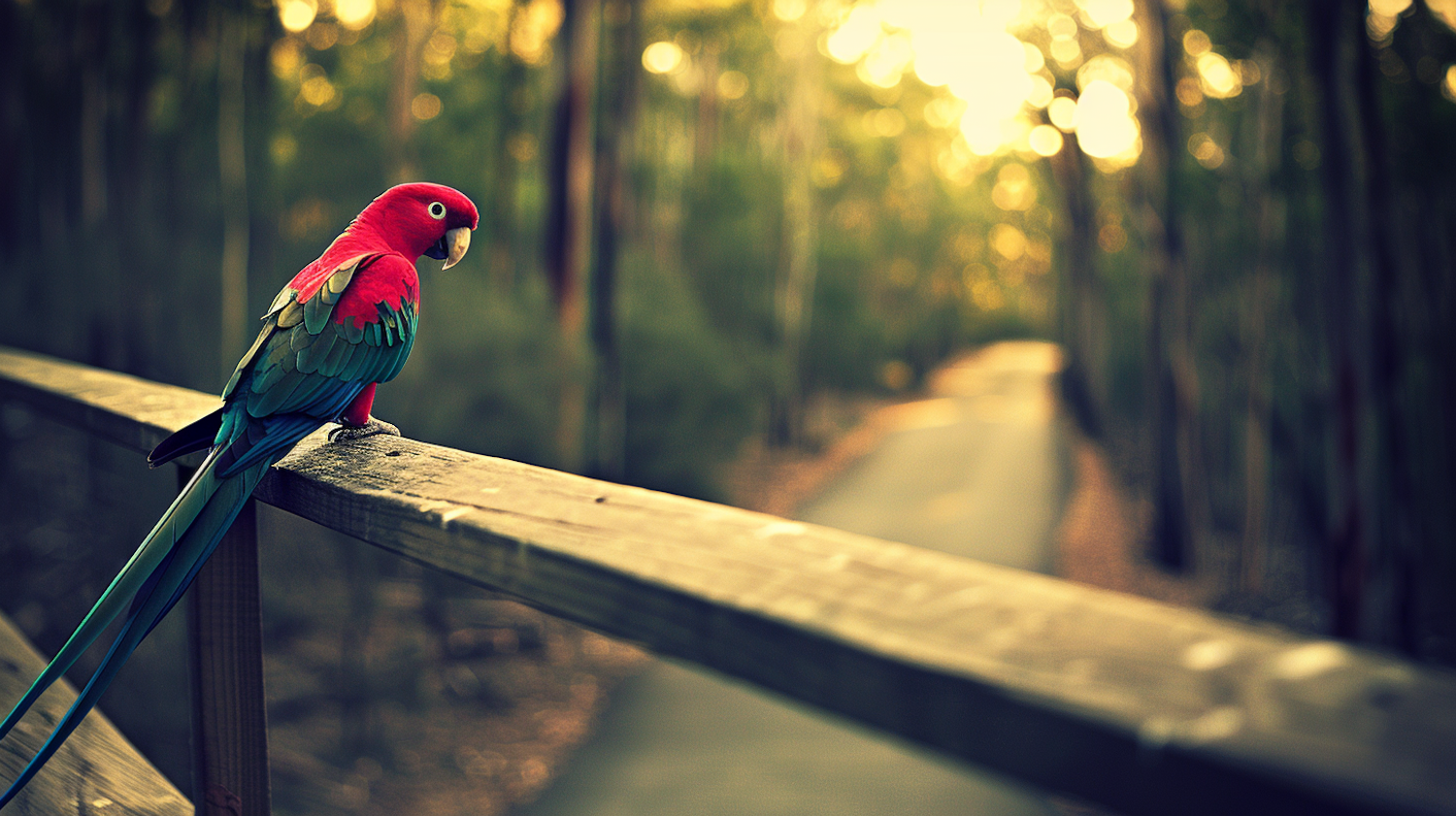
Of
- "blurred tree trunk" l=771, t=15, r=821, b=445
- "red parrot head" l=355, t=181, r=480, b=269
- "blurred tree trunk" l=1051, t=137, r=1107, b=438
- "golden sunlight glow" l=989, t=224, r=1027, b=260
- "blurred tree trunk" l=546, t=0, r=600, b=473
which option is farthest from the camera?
"golden sunlight glow" l=989, t=224, r=1027, b=260

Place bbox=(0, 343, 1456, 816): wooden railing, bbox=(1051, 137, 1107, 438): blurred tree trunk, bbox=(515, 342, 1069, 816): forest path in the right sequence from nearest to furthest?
bbox=(0, 343, 1456, 816): wooden railing
bbox=(515, 342, 1069, 816): forest path
bbox=(1051, 137, 1107, 438): blurred tree trunk

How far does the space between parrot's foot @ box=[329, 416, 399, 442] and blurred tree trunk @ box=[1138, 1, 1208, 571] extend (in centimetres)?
1215

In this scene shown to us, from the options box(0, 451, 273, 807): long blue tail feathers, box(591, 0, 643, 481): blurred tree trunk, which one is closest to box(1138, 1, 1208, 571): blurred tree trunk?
box(591, 0, 643, 481): blurred tree trunk

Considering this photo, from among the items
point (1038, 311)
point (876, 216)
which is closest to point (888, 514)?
point (876, 216)

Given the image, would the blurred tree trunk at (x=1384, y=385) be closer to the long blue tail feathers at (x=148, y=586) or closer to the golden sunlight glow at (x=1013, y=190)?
the long blue tail feathers at (x=148, y=586)

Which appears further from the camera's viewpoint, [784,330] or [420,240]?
[784,330]

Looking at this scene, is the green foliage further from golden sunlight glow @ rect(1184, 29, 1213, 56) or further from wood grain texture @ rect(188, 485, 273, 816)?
wood grain texture @ rect(188, 485, 273, 816)

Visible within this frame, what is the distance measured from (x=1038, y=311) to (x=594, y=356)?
68.5m

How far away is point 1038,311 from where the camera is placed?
7338cm

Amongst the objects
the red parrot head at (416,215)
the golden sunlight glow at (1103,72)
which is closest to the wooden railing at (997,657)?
the red parrot head at (416,215)

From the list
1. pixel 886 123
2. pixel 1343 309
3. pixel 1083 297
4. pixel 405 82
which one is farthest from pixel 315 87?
pixel 1343 309

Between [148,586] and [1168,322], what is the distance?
13.4 metres

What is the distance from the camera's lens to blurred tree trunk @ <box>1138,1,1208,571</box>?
39.0ft

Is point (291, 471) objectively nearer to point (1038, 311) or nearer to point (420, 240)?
point (420, 240)
